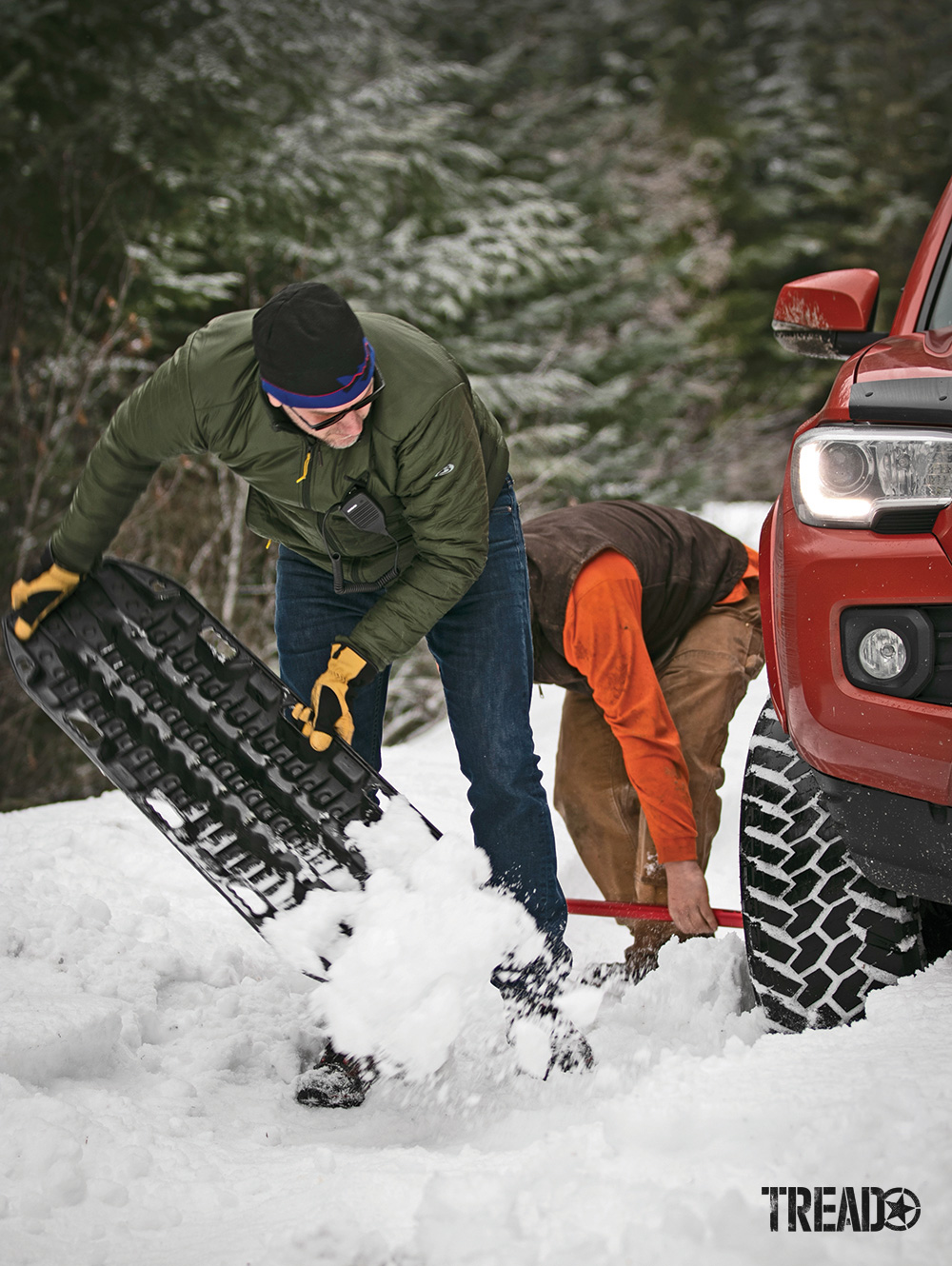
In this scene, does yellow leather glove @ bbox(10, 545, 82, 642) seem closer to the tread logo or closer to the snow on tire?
the snow on tire

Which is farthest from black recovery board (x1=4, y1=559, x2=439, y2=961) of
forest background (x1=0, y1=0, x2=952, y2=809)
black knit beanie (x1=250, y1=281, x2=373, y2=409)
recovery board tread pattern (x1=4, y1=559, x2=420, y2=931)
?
forest background (x1=0, y1=0, x2=952, y2=809)

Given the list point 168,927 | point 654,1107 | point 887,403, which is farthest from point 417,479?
point 168,927

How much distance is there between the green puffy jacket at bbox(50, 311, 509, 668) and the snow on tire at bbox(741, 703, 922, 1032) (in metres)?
0.84

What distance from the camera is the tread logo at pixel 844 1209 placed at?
1305 mm

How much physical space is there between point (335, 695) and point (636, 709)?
0.83m

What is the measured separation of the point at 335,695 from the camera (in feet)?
7.50

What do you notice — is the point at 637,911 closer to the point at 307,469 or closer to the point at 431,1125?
the point at 431,1125

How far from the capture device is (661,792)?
2566mm

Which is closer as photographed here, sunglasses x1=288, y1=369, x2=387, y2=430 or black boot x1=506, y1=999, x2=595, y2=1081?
sunglasses x1=288, y1=369, x2=387, y2=430

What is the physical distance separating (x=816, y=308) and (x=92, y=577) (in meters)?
2.02

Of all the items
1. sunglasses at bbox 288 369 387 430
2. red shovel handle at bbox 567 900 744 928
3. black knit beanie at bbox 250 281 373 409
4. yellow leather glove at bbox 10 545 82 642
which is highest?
black knit beanie at bbox 250 281 373 409

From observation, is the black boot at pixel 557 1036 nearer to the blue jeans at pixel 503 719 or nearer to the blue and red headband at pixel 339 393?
the blue jeans at pixel 503 719

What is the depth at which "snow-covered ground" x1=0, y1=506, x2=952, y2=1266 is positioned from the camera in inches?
54.0

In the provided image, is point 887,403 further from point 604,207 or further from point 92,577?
point 604,207
